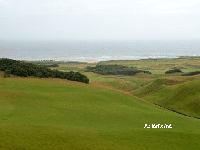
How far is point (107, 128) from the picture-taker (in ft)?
41.3

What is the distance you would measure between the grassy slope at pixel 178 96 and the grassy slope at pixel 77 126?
720 centimetres

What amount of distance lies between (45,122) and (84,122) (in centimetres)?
254

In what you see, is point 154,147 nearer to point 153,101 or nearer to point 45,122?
point 45,122

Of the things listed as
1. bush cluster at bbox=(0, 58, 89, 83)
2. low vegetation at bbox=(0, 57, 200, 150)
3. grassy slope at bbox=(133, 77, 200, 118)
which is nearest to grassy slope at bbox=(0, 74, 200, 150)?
low vegetation at bbox=(0, 57, 200, 150)

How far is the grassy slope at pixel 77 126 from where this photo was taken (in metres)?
10.0

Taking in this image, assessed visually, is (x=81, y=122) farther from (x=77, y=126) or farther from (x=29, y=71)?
(x=29, y=71)

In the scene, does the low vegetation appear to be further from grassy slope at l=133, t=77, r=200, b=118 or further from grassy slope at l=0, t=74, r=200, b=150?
grassy slope at l=133, t=77, r=200, b=118

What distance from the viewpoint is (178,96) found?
84.6 ft

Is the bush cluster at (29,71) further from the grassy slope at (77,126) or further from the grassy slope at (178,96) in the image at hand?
the grassy slope at (178,96)

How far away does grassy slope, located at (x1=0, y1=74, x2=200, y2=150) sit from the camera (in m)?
10.0

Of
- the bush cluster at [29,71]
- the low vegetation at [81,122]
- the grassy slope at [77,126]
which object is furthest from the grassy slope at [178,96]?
the bush cluster at [29,71]

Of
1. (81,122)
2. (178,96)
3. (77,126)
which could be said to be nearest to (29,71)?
(81,122)

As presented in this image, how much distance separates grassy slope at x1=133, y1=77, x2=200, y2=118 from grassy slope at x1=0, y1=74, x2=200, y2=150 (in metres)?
7.20

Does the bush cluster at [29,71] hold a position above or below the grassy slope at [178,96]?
above
